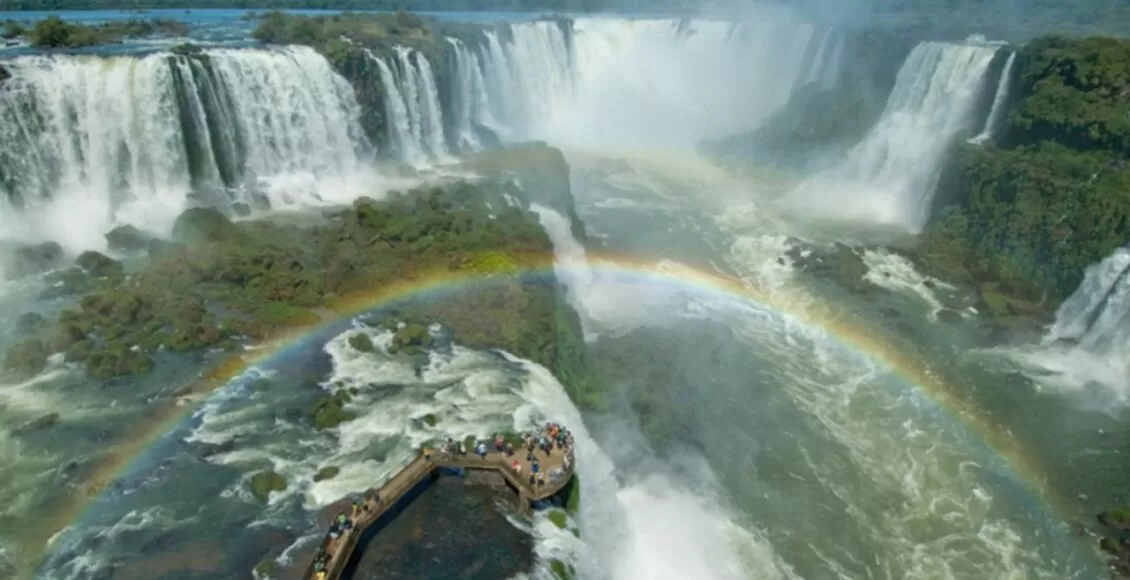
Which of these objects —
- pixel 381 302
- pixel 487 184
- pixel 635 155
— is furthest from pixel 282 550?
pixel 635 155

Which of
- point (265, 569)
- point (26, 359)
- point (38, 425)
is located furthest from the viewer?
point (26, 359)

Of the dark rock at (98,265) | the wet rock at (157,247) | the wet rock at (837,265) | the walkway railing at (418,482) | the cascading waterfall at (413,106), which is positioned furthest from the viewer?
the cascading waterfall at (413,106)

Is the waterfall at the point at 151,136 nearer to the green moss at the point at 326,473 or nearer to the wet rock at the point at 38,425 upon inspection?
the wet rock at the point at 38,425

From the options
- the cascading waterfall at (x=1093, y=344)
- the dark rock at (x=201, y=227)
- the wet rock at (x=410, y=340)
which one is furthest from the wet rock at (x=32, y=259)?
the cascading waterfall at (x=1093, y=344)

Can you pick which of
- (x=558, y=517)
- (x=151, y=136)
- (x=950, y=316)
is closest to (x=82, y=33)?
(x=151, y=136)

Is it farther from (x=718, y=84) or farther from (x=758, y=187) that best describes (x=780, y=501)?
(x=718, y=84)

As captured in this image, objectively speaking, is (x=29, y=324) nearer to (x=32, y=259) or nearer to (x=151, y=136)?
(x=32, y=259)

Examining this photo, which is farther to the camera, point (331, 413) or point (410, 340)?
point (410, 340)
